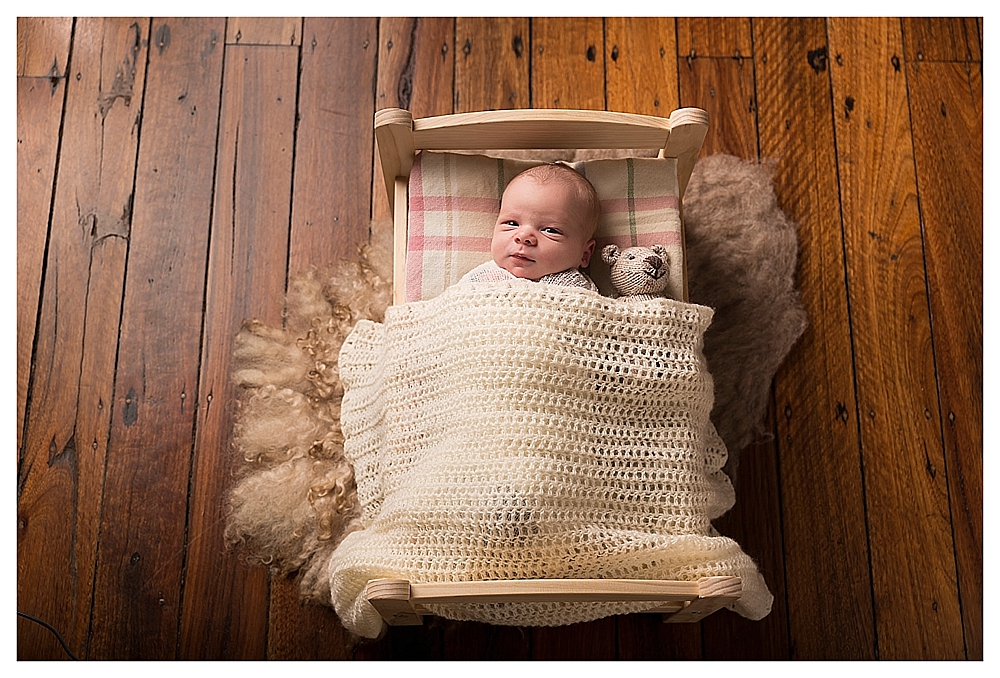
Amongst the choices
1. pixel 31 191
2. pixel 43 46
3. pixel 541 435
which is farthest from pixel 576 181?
pixel 43 46

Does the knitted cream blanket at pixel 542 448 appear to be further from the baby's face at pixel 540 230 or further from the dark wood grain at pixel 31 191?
the dark wood grain at pixel 31 191

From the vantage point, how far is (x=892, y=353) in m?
1.56

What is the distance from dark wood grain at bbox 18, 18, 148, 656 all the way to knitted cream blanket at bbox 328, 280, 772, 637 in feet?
1.96

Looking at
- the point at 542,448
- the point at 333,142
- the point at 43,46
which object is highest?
the point at 43,46

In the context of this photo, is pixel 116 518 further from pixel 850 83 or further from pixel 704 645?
pixel 850 83

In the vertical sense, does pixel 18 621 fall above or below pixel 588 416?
below

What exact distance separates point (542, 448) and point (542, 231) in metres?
0.36

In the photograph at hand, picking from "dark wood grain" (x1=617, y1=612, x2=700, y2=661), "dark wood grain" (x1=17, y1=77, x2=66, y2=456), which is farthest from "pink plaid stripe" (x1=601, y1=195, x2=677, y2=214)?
"dark wood grain" (x1=17, y1=77, x2=66, y2=456)

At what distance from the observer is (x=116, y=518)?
1462mm

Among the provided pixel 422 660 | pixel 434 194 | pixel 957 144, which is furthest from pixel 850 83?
pixel 422 660

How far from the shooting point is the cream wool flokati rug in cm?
107

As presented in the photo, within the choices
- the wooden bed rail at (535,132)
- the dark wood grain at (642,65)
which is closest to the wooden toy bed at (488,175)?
the wooden bed rail at (535,132)

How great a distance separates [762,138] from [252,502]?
1.31 meters

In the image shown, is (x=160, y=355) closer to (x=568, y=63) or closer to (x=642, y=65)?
(x=568, y=63)
